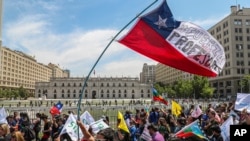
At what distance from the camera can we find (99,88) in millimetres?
173000

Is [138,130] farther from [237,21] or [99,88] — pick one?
[99,88]

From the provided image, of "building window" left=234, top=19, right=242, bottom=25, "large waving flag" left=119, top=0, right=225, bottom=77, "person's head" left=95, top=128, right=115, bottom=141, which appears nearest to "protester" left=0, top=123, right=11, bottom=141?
"large waving flag" left=119, top=0, right=225, bottom=77

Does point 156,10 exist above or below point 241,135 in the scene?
above

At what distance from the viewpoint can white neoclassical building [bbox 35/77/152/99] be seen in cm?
17100

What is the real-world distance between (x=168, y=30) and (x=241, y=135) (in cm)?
494

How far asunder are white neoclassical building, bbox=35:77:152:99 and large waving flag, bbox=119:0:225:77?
162377 mm

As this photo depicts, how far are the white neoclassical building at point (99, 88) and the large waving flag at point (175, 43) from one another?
162377 millimetres

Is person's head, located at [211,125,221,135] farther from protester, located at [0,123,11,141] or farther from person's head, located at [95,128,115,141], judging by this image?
protester, located at [0,123,11,141]

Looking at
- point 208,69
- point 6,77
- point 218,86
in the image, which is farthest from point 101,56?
point 6,77

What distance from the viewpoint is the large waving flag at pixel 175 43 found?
803cm

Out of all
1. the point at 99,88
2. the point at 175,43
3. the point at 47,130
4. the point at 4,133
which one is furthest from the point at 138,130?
the point at 99,88

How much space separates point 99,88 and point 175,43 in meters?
166

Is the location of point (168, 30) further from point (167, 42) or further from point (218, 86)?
point (218, 86)

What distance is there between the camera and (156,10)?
8336mm
